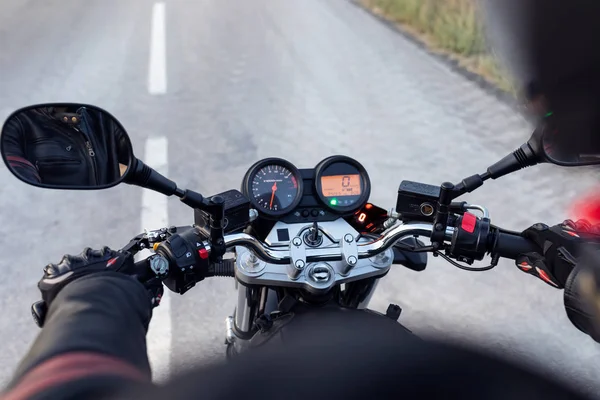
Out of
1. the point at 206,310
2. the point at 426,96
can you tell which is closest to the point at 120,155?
the point at 206,310

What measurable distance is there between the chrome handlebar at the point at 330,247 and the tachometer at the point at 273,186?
20 centimetres

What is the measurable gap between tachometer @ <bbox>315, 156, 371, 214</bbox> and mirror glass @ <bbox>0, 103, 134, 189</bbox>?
771 millimetres

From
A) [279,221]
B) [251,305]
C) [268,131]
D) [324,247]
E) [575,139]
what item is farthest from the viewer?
[268,131]

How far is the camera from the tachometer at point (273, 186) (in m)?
2.19

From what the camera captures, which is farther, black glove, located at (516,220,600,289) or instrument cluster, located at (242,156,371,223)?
instrument cluster, located at (242,156,371,223)

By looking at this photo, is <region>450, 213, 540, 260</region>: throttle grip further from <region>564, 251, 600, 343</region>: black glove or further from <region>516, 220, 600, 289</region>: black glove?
<region>564, 251, 600, 343</region>: black glove

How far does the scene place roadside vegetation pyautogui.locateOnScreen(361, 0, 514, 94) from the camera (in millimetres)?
8203

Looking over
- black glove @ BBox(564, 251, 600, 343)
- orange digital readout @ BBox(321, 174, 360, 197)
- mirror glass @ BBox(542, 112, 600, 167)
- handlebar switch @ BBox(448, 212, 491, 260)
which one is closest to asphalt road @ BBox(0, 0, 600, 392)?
black glove @ BBox(564, 251, 600, 343)

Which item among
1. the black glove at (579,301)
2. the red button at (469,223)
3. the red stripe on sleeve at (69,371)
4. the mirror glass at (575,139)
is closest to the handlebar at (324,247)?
the red button at (469,223)

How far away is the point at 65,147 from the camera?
1660mm

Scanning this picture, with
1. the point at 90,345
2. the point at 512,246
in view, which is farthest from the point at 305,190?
the point at 90,345

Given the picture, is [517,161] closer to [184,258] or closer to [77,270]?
[184,258]

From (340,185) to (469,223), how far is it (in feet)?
1.72

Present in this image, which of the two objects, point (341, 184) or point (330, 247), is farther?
point (341, 184)
